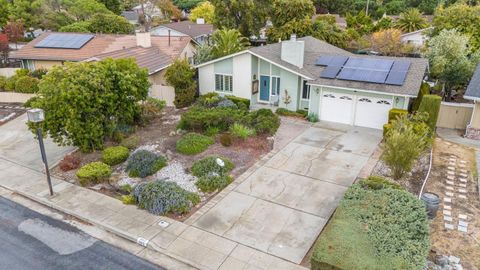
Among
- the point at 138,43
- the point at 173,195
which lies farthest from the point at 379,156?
the point at 138,43

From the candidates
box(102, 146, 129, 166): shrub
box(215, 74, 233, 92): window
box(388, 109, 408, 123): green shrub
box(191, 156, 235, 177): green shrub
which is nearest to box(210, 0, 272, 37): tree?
box(215, 74, 233, 92): window

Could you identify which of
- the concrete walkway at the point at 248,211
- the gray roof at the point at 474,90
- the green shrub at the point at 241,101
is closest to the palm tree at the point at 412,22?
the gray roof at the point at 474,90

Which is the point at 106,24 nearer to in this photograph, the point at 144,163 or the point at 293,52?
the point at 293,52

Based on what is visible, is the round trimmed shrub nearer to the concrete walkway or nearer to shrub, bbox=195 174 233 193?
the concrete walkway

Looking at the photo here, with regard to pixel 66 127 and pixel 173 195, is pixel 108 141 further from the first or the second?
pixel 173 195

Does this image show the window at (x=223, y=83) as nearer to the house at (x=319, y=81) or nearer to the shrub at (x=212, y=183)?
the house at (x=319, y=81)

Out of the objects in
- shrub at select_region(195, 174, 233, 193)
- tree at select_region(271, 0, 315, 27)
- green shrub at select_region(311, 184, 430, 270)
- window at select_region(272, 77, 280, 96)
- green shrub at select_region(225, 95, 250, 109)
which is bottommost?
shrub at select_region(195, 174, 233, 193)

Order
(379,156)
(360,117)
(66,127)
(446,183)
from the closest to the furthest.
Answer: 1. (446,183)
2. (66,127)
3. (379,156)
4. (360,117)
